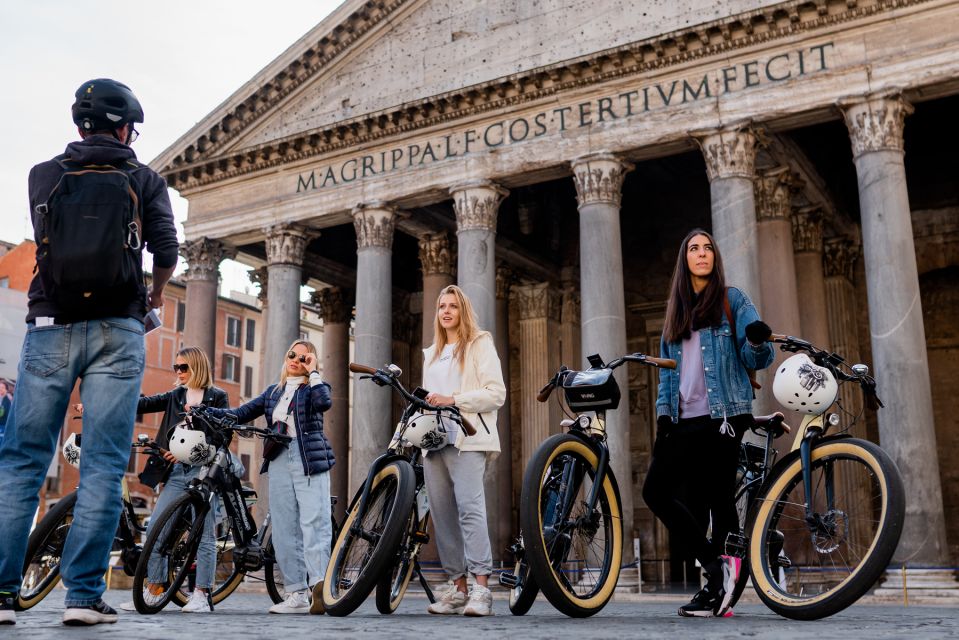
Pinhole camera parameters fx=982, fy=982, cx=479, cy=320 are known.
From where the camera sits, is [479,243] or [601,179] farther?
[479,243]

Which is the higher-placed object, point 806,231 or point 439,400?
point 806,231

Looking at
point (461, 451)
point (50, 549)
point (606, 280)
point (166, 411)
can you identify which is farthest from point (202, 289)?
point (461, 451)

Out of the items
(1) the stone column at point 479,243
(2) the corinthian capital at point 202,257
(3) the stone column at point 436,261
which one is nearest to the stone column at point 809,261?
(1) the stone column at point 479,243

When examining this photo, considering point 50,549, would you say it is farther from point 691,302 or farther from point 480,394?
point 691,302

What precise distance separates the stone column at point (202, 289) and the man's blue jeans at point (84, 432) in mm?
16659

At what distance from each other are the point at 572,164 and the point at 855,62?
482cm

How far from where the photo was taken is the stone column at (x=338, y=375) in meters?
22.7

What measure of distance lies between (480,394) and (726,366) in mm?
1673

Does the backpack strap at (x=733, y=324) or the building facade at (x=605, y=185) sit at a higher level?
the building facade at (x=605, y=185)

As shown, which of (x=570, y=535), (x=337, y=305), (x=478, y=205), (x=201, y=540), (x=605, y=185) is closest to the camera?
(x=570, y=535)

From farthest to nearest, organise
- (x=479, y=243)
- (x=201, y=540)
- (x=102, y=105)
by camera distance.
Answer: (x=479, y=243)
(x=201, y=540)
(x=102, y=105)

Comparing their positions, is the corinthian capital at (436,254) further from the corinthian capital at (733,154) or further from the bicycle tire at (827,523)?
the bicycle tire at (827,523)

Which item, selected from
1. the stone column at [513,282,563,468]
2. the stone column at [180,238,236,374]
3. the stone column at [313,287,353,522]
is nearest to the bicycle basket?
the stone column at [313,287,353,522]

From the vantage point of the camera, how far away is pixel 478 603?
5.80 meters
